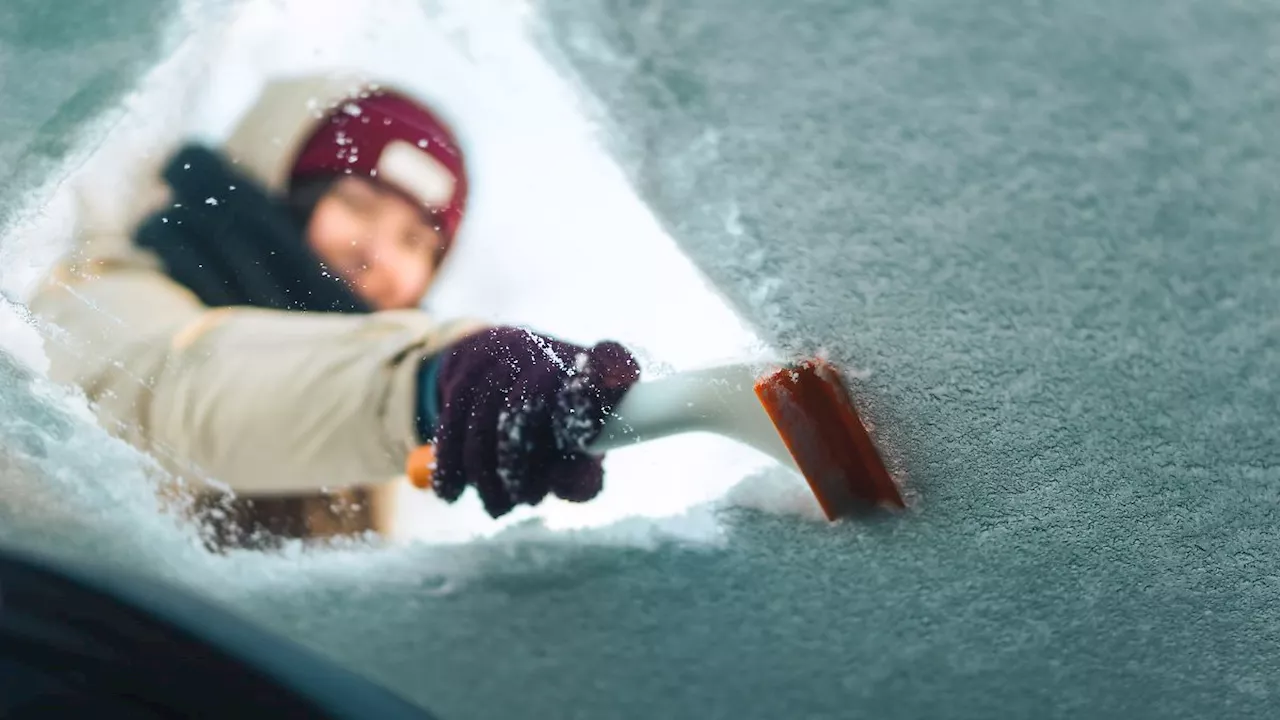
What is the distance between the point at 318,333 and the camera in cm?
44

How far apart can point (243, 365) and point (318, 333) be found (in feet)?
0.20

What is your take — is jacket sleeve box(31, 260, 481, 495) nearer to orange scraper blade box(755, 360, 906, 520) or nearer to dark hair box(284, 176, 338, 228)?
dark hair box(284, 176, 338, 228)

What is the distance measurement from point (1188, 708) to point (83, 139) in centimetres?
71

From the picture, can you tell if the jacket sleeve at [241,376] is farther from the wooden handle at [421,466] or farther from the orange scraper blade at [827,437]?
the orange scraper blade at [827,437]

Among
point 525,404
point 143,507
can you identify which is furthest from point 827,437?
point 143,507

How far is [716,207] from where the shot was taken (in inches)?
13.4

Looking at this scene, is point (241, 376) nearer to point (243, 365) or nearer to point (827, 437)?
point (243, 365)

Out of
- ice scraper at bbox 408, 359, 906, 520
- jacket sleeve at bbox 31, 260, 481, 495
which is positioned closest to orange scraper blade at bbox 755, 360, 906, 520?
ice scraper at bbox 408, 359, 906, 520

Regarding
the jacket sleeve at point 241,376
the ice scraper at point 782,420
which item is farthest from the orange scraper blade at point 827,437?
the jacket sleeve at point 241,376

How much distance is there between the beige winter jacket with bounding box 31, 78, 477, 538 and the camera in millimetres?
432

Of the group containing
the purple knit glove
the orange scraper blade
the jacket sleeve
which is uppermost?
the jacket sleeve

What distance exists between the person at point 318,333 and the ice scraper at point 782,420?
0.06 ft

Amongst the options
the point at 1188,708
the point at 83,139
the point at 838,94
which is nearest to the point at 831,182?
the point at 838,94

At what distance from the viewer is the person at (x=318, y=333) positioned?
1.27 ft
